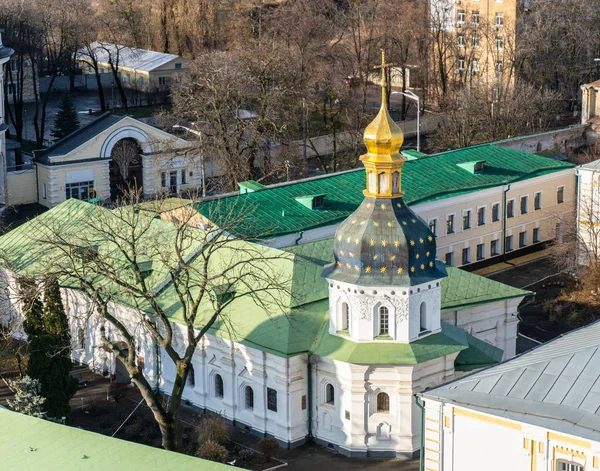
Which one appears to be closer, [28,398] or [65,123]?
[28,398]

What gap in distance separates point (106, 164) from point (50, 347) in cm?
2551

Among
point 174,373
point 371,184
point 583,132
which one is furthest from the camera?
point 583,132

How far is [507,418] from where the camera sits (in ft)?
87.9

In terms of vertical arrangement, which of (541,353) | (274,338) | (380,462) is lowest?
(380,462)

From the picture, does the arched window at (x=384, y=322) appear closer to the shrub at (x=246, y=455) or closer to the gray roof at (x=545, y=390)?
the shrub at (x=246, y=455)

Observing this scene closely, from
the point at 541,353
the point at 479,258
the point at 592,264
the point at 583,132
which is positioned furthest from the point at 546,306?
the point at 583,132

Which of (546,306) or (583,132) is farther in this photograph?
(583,132)

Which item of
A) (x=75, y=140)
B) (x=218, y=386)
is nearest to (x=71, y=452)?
(x=218, y=386)

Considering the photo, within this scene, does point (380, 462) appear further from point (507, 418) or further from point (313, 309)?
point (507, 418)

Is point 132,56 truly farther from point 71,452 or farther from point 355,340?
point 71,452

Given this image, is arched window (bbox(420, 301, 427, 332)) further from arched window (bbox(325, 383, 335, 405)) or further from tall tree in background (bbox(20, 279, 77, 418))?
tall tree in background (bbox(20, 279, 77, 418))

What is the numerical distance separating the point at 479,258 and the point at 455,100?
22000 mm

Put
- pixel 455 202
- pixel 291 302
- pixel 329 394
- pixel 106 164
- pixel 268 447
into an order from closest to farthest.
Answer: pixel 268 447
pixel 329 394
pixel 291 302
pixel 455 202
pixel 106 164

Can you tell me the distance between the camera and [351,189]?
1989 inches
